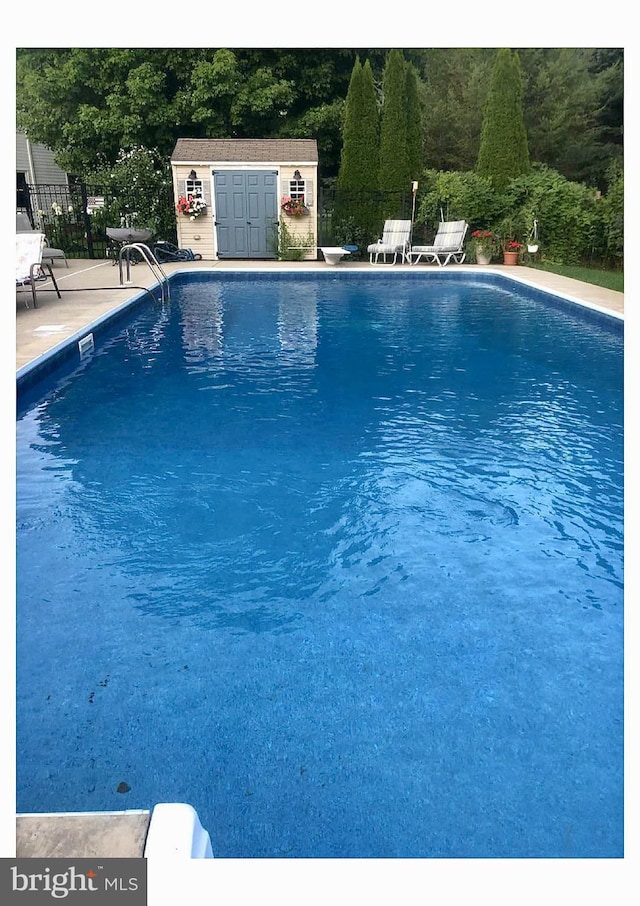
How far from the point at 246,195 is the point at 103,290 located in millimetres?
6132

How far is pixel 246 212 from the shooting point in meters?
15.5

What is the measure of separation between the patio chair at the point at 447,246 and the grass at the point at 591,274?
1.58 metres

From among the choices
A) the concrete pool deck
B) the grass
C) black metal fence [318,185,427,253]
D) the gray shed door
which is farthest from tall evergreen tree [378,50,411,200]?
the grass

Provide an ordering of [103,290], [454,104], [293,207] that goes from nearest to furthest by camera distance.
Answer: [103,290] → [293,207] → [454,104]

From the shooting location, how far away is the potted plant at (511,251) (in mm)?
14953

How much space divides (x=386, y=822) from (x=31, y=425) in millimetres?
4268

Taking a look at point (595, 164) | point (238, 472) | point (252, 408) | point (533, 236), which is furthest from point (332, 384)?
point (595, 164)

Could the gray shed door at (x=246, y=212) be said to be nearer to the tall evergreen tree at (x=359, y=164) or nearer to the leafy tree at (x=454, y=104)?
the tall evergreen tree at (x=359, y=164)

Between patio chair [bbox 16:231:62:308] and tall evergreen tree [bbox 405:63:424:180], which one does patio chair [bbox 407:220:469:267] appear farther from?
patio chair [bbox 16:231:62:308]

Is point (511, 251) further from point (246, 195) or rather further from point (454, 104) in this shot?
point (454, 104)

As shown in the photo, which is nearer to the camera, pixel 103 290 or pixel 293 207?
pixel 103 290

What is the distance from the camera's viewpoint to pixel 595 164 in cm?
2158

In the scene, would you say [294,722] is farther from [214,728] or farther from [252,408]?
[252,408]

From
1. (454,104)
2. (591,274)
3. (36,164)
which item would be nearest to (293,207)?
(591,274)
